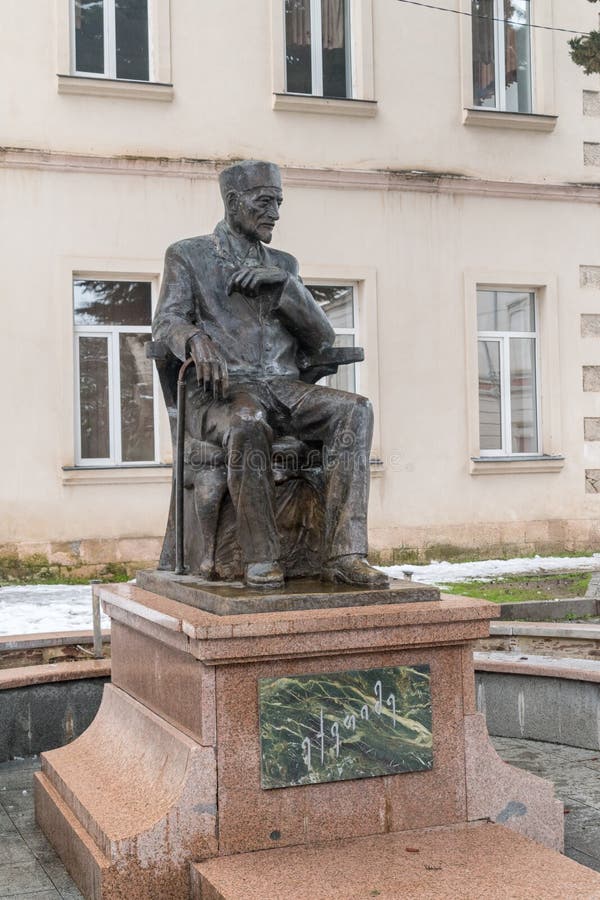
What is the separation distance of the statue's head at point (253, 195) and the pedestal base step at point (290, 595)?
1.38 m

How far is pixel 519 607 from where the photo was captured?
8.38 metres

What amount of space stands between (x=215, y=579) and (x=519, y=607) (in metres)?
4.50

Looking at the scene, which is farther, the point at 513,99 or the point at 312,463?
the point at 513,99

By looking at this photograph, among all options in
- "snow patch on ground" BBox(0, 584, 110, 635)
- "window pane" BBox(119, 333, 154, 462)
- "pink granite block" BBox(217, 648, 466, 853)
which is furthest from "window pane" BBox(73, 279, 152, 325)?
"pink granite block" BBox(217, 648, 466, 853)

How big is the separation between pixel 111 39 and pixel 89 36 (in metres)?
0.21

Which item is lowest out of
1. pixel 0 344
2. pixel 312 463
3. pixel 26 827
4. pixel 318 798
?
pixel 26 827

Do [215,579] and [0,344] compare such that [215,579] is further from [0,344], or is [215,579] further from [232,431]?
[0,344]

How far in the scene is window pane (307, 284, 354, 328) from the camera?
1246cm

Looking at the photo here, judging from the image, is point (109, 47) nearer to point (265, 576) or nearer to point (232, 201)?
point (232, 201)

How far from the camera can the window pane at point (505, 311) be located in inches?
513

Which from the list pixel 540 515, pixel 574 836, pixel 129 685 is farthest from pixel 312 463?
pixel 540 515

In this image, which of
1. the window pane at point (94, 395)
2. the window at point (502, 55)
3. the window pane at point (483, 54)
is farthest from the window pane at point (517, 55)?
the window pane at point (94, 395)

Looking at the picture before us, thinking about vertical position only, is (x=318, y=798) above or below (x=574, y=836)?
above

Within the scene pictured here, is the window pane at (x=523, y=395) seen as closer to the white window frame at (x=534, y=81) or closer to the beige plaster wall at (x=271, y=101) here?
the beige plaster wall at (x=271, y=101)
